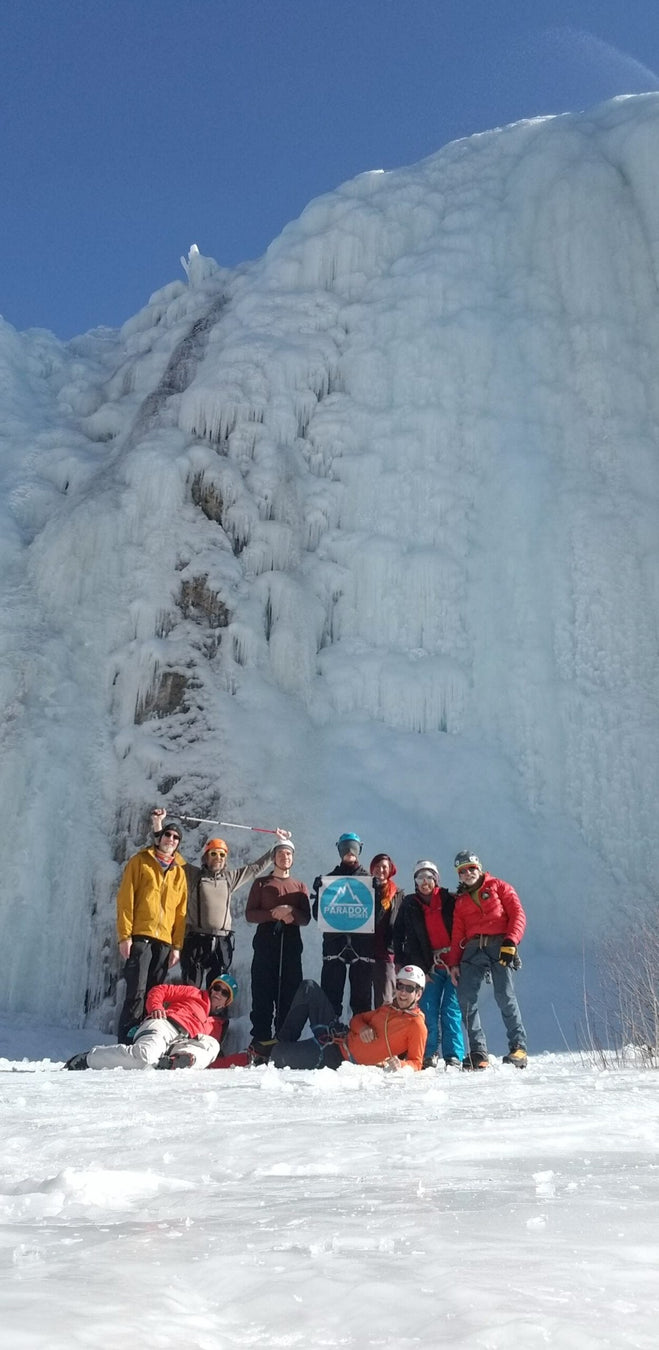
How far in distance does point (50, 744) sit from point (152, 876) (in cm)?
568

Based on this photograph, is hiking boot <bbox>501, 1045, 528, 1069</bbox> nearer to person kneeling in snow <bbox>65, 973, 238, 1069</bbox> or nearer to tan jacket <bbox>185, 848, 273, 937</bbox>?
person kneeling in snow <bbox>65, 973, 238, 1069</bbox>

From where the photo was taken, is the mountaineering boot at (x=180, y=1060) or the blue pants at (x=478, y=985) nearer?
the mountaineering boot at (x=180, y=1060)

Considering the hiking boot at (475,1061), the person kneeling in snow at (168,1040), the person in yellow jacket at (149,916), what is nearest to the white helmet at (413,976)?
the hiking boot at (475,1061)

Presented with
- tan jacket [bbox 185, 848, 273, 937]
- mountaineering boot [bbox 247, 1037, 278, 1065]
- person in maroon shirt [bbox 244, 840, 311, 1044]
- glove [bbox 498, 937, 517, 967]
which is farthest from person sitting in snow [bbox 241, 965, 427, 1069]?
tan jacket [bbox 185, 848, 273, 937]

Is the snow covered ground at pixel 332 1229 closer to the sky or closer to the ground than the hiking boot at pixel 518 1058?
closer to the ground

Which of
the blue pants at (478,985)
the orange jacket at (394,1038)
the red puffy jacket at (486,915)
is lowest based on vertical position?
the orange jacket at (394,1038)

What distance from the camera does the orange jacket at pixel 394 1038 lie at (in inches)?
188

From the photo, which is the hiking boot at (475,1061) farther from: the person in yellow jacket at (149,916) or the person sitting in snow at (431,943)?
the person in yellow jacket at (149,916)

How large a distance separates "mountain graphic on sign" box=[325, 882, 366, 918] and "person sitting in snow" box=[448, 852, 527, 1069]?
0.81m

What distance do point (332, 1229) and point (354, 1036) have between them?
3.75 meters

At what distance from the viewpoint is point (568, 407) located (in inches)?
525

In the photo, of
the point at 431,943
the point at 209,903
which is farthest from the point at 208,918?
the point at 431,943

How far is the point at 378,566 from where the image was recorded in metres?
Result: 12.5

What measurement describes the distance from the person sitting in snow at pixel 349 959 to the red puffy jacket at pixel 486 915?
0.83 metres
